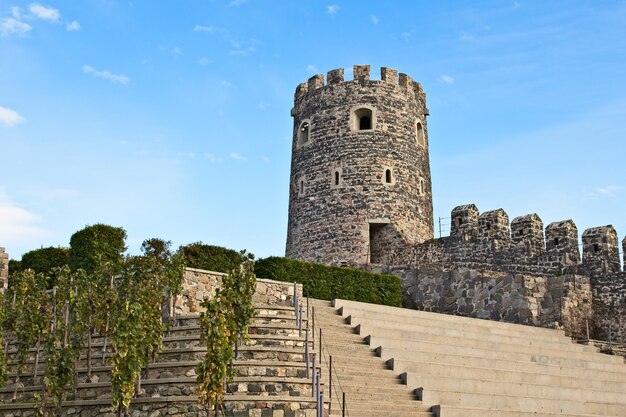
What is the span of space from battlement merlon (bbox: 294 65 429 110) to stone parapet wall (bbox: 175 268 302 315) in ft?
41.5

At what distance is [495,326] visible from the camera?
20484 mm

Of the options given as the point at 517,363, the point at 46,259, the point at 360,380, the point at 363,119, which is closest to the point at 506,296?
the point at 517,363

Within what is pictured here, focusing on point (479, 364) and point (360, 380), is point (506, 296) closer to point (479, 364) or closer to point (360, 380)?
point (479, 364)

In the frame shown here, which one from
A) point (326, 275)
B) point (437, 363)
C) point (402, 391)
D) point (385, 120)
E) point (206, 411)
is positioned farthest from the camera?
point (385, 120)

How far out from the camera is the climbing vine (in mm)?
13049

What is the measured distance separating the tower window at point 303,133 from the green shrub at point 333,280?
803cm

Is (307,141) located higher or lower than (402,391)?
higher

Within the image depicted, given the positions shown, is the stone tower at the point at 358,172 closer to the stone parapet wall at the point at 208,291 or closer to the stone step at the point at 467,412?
the stone parapet wall at the point at 208,291

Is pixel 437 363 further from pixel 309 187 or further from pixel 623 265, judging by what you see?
pixel 309 187

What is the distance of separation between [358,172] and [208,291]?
36.6ft

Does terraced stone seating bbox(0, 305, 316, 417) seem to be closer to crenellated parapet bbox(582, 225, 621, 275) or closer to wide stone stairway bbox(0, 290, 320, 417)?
wide stone stairway bbox(0, 290, 320, 417)

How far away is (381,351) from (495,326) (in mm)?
5230

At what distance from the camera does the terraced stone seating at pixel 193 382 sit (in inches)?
545

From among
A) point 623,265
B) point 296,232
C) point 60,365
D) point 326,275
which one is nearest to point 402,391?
point 60,365
